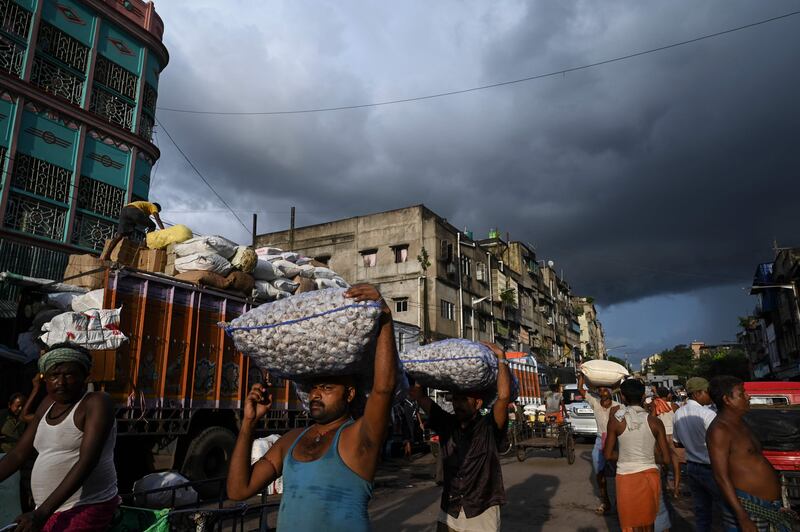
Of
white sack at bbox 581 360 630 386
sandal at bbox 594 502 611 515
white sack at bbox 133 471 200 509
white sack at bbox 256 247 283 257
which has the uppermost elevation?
white sack at bbox 256 247 283 257

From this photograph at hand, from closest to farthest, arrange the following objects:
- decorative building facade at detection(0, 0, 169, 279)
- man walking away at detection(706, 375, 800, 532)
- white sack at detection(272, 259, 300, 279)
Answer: man walking away at detection(706, 375, 800, 532) < white sack at detection(272, 259, 300, 279) < decorative building facade at detection(0, 0, 169, 279)

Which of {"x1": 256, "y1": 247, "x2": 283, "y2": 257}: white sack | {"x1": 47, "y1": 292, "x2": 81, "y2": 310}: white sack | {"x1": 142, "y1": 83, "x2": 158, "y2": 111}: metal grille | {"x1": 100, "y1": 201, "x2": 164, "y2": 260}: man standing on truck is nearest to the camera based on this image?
{"x1": 47, "y1": 292, "x2": 81, "y2": 310}: white sack

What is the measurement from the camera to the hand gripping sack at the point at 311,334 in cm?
225

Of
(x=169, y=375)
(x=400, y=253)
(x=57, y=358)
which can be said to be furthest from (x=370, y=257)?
(x=57, y=358)

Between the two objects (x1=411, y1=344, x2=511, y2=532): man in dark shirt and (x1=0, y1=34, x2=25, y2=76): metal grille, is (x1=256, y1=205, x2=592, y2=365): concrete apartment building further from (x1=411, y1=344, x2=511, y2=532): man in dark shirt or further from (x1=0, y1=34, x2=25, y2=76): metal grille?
(x1=411, y1=344, x2=511, y2=532): man in dark shirt

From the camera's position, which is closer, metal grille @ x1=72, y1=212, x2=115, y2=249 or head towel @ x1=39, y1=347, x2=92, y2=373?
head towel @ x1=39, y1=347, x2=92, y2=373

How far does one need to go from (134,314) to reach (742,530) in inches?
283

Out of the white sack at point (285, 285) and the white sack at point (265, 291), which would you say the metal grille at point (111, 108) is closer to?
the white sack at point (285, 285)

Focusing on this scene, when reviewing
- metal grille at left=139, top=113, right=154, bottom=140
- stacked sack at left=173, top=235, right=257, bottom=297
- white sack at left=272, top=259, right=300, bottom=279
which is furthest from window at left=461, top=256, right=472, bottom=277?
stacked sack at left=173, top=235, right=257, bottom=297

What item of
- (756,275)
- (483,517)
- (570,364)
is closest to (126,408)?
(483,517)

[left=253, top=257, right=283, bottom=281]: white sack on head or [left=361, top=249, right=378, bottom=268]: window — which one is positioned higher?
[left=361, top=249, right=378, bottom=268]: window

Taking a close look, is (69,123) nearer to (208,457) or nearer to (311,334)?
(208,457)

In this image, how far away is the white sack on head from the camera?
980 centimetres

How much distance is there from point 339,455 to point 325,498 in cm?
18
